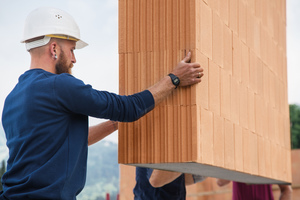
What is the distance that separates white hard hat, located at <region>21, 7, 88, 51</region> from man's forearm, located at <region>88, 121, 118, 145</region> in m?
0.68

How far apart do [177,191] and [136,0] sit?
1606 mm

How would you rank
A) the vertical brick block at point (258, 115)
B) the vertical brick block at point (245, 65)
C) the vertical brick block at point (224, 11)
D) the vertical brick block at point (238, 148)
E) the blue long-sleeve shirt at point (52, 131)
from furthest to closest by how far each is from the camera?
the vertical brick block at point (258, 115)
the vertical brick block at point (245, 65)
the vertical brick block at point (238, 148)
the vertical brick block at point (224, 11)
the blue long-sleeve shirt at point (52, 131)

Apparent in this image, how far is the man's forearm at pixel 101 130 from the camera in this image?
318 centimetres

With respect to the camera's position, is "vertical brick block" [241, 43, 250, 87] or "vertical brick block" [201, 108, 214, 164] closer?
"vertical brick block" [201, 108, 214, 164]

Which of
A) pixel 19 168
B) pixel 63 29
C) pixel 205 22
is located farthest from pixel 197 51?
pixel 19 168

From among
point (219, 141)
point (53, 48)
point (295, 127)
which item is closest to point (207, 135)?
point (219, 141)

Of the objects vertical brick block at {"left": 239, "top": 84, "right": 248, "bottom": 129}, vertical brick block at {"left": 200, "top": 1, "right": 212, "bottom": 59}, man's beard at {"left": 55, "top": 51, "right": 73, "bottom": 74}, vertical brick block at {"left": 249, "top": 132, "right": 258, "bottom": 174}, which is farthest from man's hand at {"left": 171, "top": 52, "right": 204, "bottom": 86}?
vertical brick block at {"left": 249, "top": 132, "right": 258, "bottom": 174}

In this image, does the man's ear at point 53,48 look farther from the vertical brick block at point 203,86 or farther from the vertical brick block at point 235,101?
the vertical brick block at point 235,101

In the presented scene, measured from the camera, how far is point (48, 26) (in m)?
2.62

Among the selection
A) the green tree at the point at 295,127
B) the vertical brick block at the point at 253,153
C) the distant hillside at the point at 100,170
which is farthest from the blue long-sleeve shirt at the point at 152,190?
the green tree at the point at 295,127

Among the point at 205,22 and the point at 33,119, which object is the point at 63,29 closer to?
the point at 33,119

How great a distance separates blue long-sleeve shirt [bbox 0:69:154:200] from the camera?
2377mm

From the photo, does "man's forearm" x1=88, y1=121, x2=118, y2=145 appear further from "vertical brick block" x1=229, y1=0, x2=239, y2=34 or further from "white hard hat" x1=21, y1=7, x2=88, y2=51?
"vertical brick block" x1=229, y1=0, x2=239, y2=34

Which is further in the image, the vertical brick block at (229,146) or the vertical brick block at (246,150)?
the vertical brick block at (246,150)
